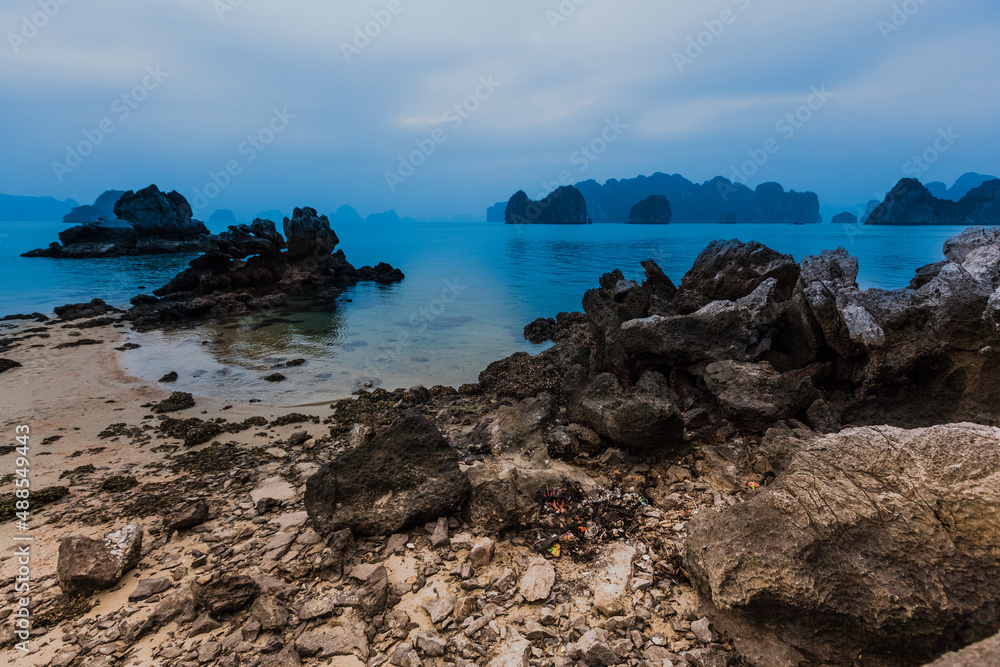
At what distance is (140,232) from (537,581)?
114 meters

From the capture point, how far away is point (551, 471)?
6.45 meters

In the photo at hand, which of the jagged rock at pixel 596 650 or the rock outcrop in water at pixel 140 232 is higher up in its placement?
the rock outcrop in water at pixel 140 232

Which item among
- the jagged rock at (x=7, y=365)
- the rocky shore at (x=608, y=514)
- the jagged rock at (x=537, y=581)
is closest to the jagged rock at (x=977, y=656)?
the rocky shore at (x=608, y=514)

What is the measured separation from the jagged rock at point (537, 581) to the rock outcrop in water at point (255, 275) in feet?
86.8

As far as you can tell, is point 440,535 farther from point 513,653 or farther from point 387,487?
point 513,653

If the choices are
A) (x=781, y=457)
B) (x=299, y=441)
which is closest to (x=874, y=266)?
(x=781, y=457)

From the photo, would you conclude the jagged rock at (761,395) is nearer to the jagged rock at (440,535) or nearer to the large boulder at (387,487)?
the large boulder at (387,487)

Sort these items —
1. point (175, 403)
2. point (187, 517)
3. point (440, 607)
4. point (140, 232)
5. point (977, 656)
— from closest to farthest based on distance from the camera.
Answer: point (977, 656), point (440, 607), point (187, 517), point (175, 403), point (140, 232)

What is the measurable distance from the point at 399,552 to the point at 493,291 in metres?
32.7

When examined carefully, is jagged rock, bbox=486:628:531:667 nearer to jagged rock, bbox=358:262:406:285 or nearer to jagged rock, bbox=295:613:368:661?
jagged rock, bbox=295:613:368:661

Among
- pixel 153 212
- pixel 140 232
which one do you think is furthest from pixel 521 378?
pixel 153 212

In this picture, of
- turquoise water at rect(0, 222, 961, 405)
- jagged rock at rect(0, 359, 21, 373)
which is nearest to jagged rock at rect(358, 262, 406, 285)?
turquoise water at rect(0, 222, 961, 405)

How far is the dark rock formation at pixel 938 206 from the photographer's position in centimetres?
17765

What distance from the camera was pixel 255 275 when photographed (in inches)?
1369
